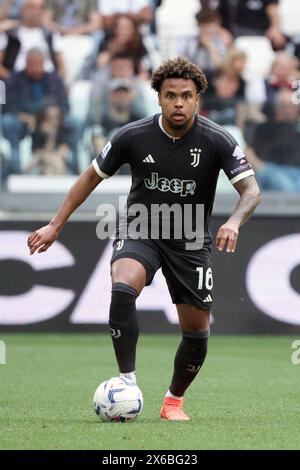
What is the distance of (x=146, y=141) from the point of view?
6.62 m

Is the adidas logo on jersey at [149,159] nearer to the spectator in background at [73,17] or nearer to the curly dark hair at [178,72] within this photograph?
the curly dark hair at [178,72]

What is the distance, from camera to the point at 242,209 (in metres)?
6.43

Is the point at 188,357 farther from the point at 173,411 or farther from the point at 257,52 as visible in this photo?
the point at 257,52

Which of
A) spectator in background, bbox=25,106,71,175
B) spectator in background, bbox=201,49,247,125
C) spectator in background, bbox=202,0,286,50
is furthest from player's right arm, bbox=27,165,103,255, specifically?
spectator in background, bbox=202,0,286,50

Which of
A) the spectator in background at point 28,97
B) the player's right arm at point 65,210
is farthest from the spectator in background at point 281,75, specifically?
the player's right arm at point 65,210

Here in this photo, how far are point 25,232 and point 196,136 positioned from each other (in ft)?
22.2

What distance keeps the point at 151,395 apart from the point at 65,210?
1977 millimetres

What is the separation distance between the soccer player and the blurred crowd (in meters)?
6.78

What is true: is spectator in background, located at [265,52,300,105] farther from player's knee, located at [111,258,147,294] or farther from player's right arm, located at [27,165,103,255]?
player's knee, located at [111,258,147,294]

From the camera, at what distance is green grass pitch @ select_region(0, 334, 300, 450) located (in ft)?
18.0

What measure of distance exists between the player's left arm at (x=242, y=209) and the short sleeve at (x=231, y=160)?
0.04 metres

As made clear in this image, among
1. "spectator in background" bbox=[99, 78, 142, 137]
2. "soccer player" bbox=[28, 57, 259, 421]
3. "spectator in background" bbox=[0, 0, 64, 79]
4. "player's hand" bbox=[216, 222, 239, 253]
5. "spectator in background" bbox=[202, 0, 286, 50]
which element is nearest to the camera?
"player's hand" bbox=[216, 222, 239, 253]

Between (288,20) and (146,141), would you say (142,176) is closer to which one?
(146,141)
